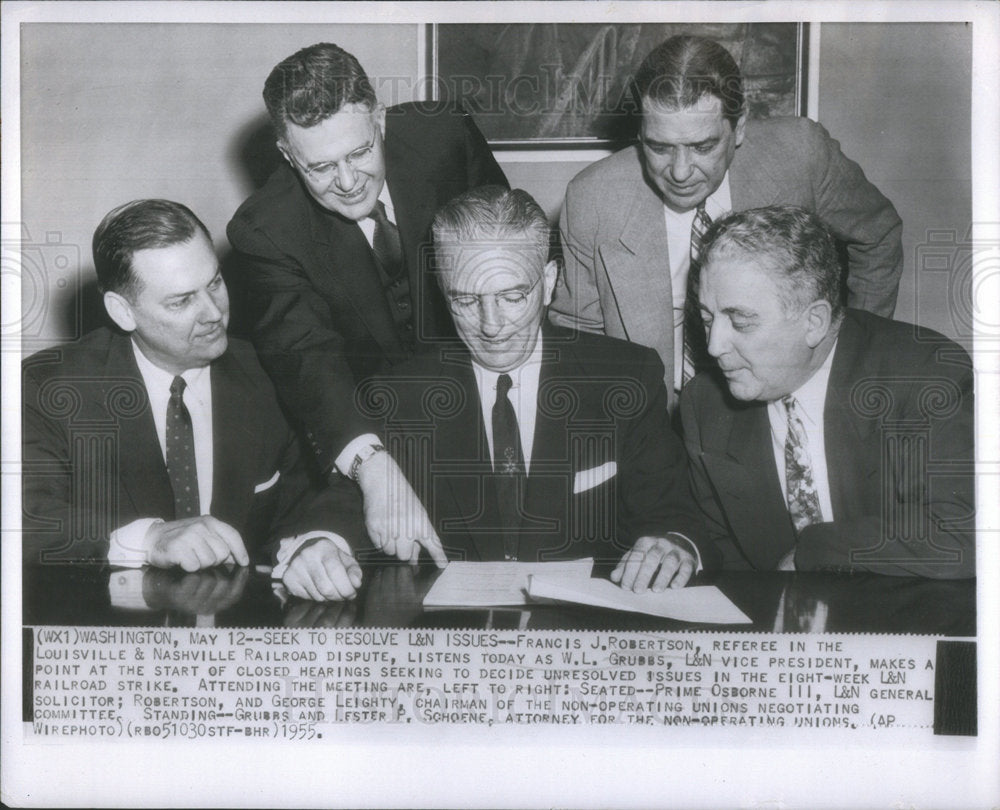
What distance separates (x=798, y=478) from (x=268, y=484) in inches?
39.8

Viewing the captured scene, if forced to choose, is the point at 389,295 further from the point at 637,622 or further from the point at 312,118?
the point at 637,622

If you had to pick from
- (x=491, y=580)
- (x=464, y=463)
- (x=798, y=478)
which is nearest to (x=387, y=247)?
(x=464, y=463)

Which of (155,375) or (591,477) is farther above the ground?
(155,375)

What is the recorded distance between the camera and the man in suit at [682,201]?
162 centimetres

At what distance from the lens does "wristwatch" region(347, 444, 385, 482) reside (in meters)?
1.63

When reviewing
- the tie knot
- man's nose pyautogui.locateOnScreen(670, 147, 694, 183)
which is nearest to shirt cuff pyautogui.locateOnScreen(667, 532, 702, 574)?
the tie knot

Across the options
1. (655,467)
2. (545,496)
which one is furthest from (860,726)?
(545,496)

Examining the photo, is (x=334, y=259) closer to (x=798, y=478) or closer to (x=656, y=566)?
(x=656, y=566)

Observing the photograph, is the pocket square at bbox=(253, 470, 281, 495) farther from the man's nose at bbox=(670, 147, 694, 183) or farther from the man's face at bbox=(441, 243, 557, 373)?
the man's nose at bbox=(670, 147, 694, 183)

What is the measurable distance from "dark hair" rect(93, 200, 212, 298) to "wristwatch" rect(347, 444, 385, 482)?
19.9 inches

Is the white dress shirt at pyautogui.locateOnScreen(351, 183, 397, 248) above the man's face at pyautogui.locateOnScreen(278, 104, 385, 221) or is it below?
below

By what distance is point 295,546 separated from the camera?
1.57 m

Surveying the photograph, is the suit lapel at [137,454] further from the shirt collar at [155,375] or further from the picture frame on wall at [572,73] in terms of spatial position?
the picture frame on wall at [572,73]

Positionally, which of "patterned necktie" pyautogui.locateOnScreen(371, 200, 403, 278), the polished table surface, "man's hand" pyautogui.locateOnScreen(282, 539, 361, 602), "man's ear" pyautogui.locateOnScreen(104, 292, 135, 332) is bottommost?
the polished table surface
